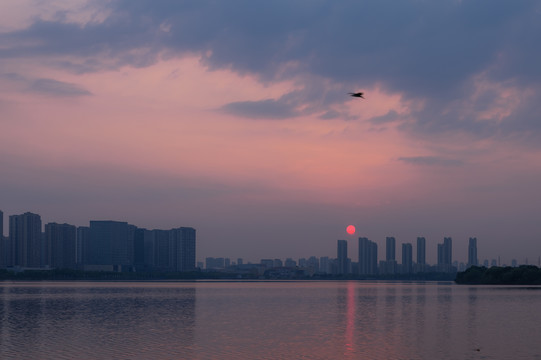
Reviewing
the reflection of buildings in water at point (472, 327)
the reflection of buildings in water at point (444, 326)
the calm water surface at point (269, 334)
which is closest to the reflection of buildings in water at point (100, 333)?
the calm water surface at point (269, 334)

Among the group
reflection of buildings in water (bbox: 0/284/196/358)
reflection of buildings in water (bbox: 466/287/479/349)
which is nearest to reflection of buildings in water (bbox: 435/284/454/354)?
reflection of buildings in water (bbox: 466/287/479/349)

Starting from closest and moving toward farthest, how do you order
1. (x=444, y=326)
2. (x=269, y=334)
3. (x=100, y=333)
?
(x=269, y=334), (x=100, y=333), (x=444, y=326)

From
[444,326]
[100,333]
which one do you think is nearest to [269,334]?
[100,333]

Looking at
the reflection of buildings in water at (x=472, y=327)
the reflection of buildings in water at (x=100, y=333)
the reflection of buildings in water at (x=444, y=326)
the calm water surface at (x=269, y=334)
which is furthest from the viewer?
the reflection of buildings in water at (x=472, y=327)

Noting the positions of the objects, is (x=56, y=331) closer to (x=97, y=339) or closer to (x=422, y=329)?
(x=97, y=339)

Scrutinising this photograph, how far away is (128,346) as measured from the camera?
57.3m

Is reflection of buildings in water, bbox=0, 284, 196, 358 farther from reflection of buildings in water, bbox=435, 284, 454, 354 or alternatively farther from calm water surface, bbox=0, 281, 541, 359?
reflection of buildings in water, bbox=435, 284, 454, 354

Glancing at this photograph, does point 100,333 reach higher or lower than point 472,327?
higher

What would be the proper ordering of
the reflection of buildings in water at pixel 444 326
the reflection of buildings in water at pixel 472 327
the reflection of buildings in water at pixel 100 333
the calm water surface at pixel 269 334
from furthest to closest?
the reflection of buildings in water at pixel 472 327, the reflection of buildings in water at pixel 444 326, the reflection of buildings in water at pixel 100 333, the calm water surface at pixel 269 334

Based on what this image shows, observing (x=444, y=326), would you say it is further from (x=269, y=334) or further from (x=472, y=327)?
(x=269, y=334)

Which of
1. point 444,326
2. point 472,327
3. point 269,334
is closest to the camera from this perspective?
point 269,334

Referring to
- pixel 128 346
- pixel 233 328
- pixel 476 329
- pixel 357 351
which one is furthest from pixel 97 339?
pixel 476 329

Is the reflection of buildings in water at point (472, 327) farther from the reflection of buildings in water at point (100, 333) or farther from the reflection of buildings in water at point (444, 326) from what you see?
the reflection of buildings in water at point (100, 333)

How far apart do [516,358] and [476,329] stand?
20.8m
